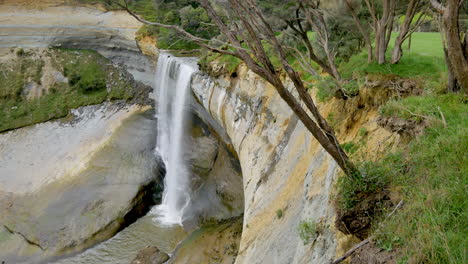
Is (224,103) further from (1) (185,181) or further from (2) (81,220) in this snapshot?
(2) (81,220)

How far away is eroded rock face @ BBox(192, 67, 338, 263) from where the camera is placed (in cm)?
526

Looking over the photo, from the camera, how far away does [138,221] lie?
537 inches

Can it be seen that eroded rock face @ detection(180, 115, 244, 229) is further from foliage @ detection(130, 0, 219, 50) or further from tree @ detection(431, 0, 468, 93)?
tree @ detection(431, 0, 468, 93)

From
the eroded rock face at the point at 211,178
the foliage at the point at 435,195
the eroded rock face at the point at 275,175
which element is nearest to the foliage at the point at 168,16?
the eroded rock face at the point at 211,178

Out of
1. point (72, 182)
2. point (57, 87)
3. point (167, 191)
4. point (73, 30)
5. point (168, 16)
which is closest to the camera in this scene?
point (72, 182)

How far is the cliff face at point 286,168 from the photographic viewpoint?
16.2 feet

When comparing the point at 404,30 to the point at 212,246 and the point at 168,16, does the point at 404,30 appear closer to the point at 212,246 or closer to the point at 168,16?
the point at 212,246

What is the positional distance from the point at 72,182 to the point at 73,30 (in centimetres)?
1515

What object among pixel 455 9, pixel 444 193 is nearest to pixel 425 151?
pixel 444 193

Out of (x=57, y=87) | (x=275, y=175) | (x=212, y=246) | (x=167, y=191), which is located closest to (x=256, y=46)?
(x=275, y=175)

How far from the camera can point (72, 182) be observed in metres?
14.9

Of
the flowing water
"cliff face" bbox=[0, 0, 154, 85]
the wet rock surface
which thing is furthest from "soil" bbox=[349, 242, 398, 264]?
"cliff face" bbox=[0, 0, 154, 85]

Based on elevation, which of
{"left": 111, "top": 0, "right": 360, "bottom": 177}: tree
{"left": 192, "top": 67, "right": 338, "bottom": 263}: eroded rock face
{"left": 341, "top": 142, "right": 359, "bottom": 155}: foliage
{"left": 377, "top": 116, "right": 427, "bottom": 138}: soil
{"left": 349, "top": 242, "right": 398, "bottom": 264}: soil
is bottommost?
{"left": 192, "top": 67, "right": 338, "bottom": 263}: eroded rock face

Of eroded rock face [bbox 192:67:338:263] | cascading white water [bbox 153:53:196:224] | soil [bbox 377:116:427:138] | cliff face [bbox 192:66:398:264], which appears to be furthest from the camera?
cascading white water [bbox 153:53:196:224]
